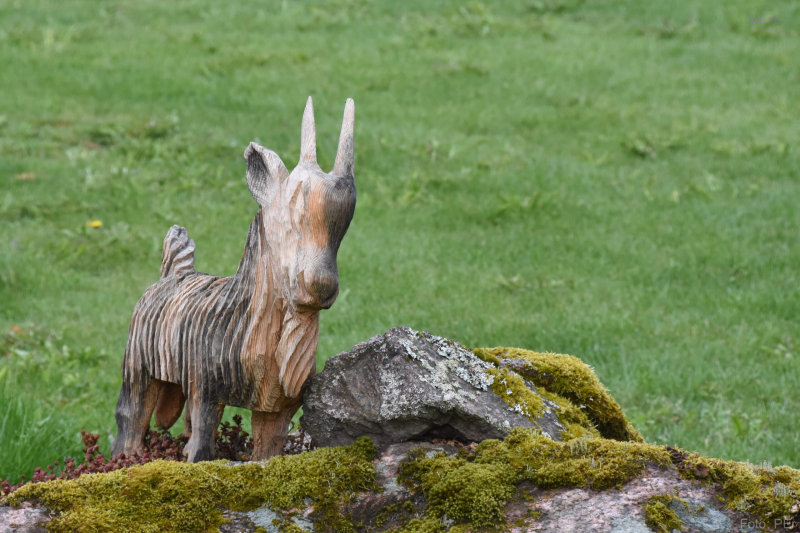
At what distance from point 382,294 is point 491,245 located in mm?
1580

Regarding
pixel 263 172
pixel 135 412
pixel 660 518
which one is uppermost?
pixel 263 172

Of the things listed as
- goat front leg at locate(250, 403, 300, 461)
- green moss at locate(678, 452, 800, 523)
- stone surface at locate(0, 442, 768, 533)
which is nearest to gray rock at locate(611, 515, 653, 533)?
stone surface at locate(0, 442, 768, 533)

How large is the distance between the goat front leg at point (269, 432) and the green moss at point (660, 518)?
1.50m

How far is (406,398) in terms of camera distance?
10.5 ft

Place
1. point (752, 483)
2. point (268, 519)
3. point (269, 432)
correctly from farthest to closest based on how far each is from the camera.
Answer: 1. point (269, 432)
2. point (268, 519)
3. point (752, 483)

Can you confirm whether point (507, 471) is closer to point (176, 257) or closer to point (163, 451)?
point (163, 451)

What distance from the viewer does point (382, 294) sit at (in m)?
7.80

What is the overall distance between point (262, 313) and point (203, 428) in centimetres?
57

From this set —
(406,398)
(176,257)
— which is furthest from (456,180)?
(406,398)

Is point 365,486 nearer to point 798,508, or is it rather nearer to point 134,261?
point 798,508

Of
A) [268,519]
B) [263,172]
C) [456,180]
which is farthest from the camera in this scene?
[456,180]

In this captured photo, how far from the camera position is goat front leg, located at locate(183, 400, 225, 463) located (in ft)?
11.3

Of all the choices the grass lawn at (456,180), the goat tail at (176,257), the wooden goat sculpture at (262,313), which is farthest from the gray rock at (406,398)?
the grass lawn at (456,180)

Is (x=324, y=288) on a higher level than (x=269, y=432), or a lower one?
higher
